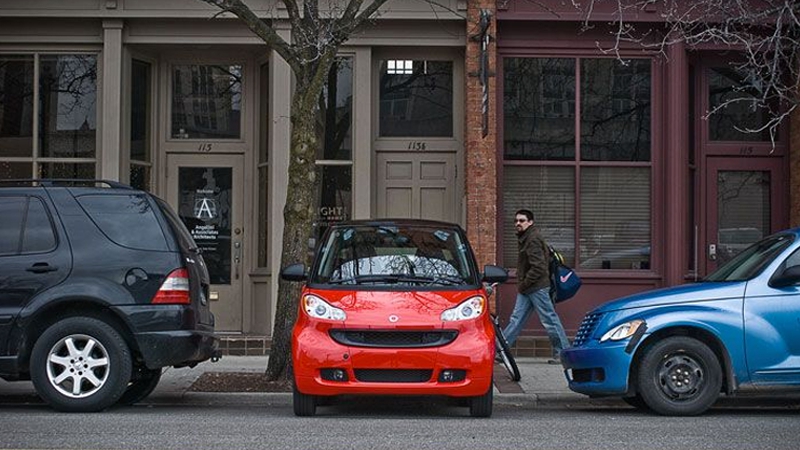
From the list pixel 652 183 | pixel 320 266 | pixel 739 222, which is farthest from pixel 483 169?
pixel 320 266

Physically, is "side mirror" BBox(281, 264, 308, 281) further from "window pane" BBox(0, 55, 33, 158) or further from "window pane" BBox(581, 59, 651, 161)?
"window pane" BBox(0, 55, 33, 158)

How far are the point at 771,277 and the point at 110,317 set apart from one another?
18.9 ft

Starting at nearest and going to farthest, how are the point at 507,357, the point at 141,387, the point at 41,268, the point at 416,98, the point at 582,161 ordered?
1. the point at 41,268
2. the point at 141,387
3. the point at 507,357
4. the point at 582,161
5. the point at 416,98

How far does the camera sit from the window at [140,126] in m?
15.6

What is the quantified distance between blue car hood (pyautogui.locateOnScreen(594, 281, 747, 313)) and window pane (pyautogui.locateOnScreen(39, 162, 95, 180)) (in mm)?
7858

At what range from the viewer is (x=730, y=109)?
1555 centimetres

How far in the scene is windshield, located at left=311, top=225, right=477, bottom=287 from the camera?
10.2m

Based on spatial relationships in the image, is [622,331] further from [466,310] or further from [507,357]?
[507,357]

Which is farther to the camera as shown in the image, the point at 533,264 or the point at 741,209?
the point at 741,209

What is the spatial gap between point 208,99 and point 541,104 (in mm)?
4545

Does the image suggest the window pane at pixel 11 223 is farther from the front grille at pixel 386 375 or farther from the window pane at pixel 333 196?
the window pane at pixel 333 196

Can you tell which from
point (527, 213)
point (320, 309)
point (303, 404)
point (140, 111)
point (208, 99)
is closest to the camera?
point (320, 309)

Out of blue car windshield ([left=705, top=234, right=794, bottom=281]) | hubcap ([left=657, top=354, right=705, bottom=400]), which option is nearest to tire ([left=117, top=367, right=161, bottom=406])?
hubcap ([left=657, top=354, right=705, bottom=400])

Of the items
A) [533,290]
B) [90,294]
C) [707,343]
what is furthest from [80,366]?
[533,290]
